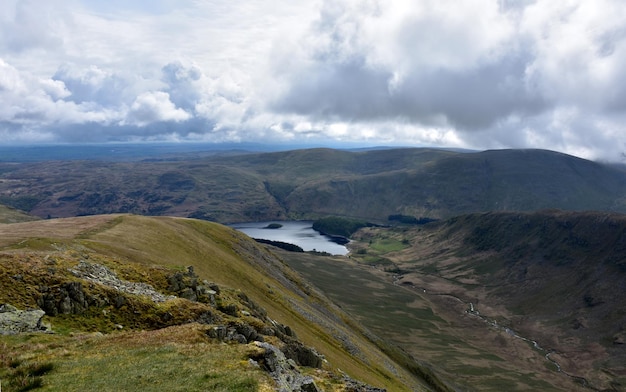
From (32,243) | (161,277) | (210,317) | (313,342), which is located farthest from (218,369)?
(32,243)

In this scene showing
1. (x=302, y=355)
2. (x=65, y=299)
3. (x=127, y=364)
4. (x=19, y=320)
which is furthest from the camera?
(x=302, y=355)

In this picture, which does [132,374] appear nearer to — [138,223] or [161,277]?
[161,277]

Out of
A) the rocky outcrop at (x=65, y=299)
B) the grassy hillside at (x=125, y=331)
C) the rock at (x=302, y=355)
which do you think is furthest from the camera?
the rock at (x=302, y=355)

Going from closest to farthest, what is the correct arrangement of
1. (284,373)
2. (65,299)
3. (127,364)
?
1. (127,364)
2. (284,373)
3. (65,299)

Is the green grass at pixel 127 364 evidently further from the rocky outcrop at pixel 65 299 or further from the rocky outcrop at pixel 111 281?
the rocky outcrop at pixel 111 281

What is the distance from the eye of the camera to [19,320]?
1293 inches

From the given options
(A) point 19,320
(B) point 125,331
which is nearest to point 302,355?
(B) point 125,331

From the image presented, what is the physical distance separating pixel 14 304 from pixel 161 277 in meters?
17.6

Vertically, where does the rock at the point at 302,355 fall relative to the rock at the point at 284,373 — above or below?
below

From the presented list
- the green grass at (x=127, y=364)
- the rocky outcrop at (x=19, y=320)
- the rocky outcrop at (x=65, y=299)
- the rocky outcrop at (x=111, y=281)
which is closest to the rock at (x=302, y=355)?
the green grass at (x=127, y=364)

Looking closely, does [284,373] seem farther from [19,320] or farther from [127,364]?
[19,320]

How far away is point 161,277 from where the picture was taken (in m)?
51.5

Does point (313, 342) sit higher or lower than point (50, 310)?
lower

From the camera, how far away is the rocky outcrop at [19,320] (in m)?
31.7
